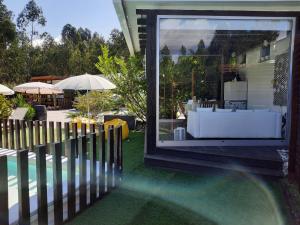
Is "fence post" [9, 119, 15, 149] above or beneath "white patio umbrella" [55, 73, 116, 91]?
beneath

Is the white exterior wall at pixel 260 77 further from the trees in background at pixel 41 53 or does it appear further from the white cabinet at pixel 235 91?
the trees in background at pixel 41 53

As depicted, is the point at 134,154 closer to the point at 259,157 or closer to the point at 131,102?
the point at 259,157

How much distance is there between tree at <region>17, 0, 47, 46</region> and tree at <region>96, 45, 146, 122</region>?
28629mm

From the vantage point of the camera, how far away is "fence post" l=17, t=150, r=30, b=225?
3029 mm

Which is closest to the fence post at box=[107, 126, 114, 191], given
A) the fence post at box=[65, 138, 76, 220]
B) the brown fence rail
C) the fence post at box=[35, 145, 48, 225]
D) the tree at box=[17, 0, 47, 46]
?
the brown fence rail

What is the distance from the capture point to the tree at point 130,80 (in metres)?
11.8

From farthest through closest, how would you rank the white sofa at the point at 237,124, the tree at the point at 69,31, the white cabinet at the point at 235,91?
the tree at the point at 69,31
the white cabinet at the point at 235,91
the white sofa at the point at 237,124

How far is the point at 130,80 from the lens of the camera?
38.9ft

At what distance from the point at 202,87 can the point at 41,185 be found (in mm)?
6570

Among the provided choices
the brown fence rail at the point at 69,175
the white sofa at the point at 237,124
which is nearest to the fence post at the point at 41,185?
the brown fence rail at the point at 69,175

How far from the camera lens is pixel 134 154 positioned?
25.1 feet

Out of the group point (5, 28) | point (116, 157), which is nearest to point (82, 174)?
point (116, 157)

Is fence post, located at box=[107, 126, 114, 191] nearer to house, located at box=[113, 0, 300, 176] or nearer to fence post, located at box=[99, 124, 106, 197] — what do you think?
fence post, located at box=[99, 124, 106, 197]

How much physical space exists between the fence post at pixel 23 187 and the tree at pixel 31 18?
123ft
